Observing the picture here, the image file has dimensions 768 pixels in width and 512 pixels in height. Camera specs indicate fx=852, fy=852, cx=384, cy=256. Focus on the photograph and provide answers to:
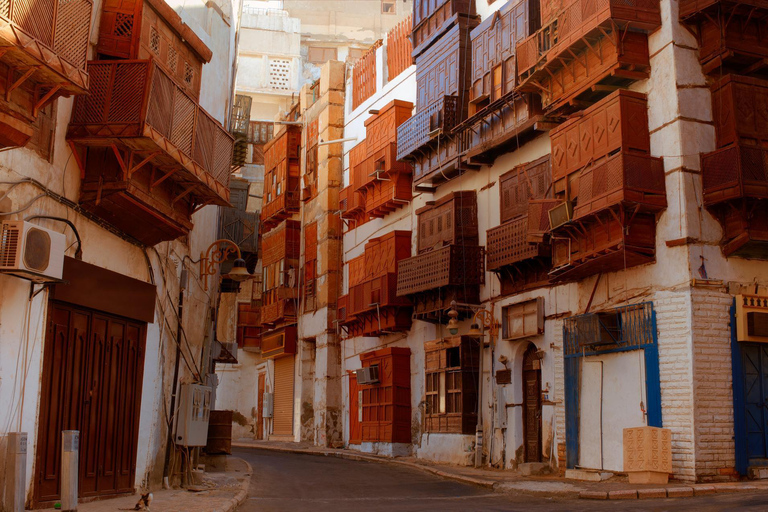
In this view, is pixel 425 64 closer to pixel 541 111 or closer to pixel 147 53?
pixel 541 111

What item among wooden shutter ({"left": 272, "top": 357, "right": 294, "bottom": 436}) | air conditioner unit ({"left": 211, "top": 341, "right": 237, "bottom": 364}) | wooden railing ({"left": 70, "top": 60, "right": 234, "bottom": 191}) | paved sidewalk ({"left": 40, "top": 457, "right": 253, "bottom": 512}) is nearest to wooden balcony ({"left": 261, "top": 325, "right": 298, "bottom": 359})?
wooden shutter ({"left": 272, "top": 357, "right": 294, "bottom": 436})

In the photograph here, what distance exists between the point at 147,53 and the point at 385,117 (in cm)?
1719

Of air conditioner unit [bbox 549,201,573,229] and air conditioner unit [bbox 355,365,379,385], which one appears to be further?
air conditioner unit [bbox 355,365,379,385]

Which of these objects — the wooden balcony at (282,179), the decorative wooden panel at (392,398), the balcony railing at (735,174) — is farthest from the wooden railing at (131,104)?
the wooden balcony at (282,179)

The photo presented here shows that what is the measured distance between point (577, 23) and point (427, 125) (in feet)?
26.4

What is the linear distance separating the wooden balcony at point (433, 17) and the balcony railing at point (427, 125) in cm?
239

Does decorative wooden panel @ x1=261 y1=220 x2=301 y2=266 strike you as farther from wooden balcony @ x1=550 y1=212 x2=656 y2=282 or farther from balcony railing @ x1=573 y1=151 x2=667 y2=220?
balcony railing @ x1=573 y1=151 x2=667 y2=220

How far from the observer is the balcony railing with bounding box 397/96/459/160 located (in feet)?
79.5

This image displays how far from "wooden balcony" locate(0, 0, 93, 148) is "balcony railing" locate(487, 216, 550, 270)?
12.1 m

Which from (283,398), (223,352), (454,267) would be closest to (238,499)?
(454,267)

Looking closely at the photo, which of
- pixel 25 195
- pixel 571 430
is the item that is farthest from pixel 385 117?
pixel 25 195

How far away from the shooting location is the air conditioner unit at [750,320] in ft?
50.1

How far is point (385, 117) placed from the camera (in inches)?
1156

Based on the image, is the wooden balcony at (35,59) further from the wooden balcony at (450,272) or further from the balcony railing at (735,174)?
the wooden balcony at (450,272)
